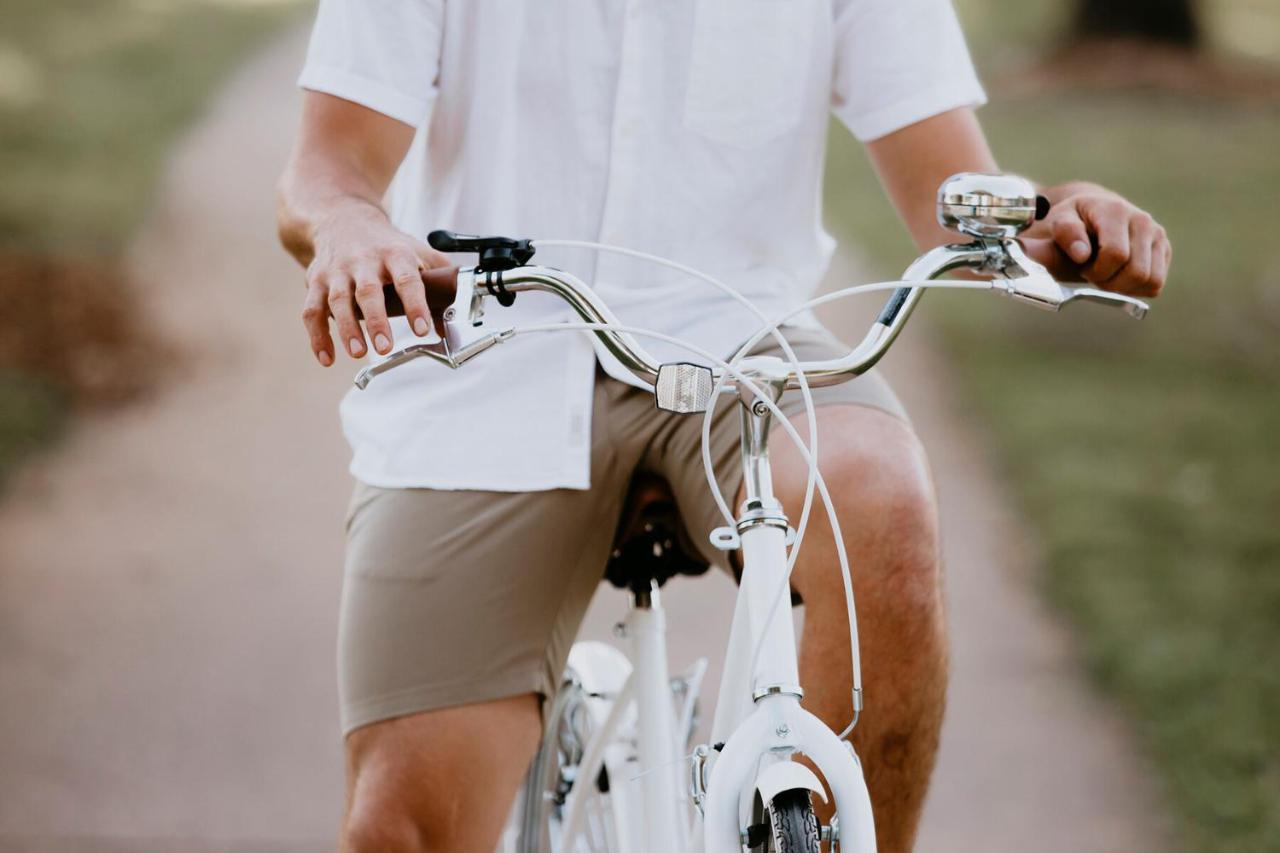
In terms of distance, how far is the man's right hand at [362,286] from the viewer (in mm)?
1710

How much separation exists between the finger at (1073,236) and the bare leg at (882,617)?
→ 34 cm

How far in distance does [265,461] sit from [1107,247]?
5.21 m

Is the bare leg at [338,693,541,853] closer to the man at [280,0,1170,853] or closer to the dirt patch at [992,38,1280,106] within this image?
the man at [280,0,1170,853]

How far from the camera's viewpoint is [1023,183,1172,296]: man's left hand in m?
2.03

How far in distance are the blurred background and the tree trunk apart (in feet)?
6.80

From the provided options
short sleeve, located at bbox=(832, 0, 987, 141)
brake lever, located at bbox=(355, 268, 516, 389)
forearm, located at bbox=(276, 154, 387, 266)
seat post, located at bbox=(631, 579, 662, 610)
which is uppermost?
short sleeve, located at bbox=(832, 0, 987, 141)

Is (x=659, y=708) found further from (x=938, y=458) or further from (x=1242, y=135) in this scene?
(x=1242, y=135)

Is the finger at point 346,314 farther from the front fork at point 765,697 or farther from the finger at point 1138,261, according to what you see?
the finger at point 1138,261

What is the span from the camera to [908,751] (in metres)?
2.07

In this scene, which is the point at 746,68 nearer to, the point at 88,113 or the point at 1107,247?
the point at 1107,247

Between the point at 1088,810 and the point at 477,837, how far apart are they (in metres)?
2.38

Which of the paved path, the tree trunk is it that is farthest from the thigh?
the tree trunk

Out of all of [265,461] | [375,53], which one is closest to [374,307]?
[375,53]

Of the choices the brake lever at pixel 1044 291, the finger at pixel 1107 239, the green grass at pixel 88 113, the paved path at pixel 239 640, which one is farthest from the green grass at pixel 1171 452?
the green grass at pixel 88 113
